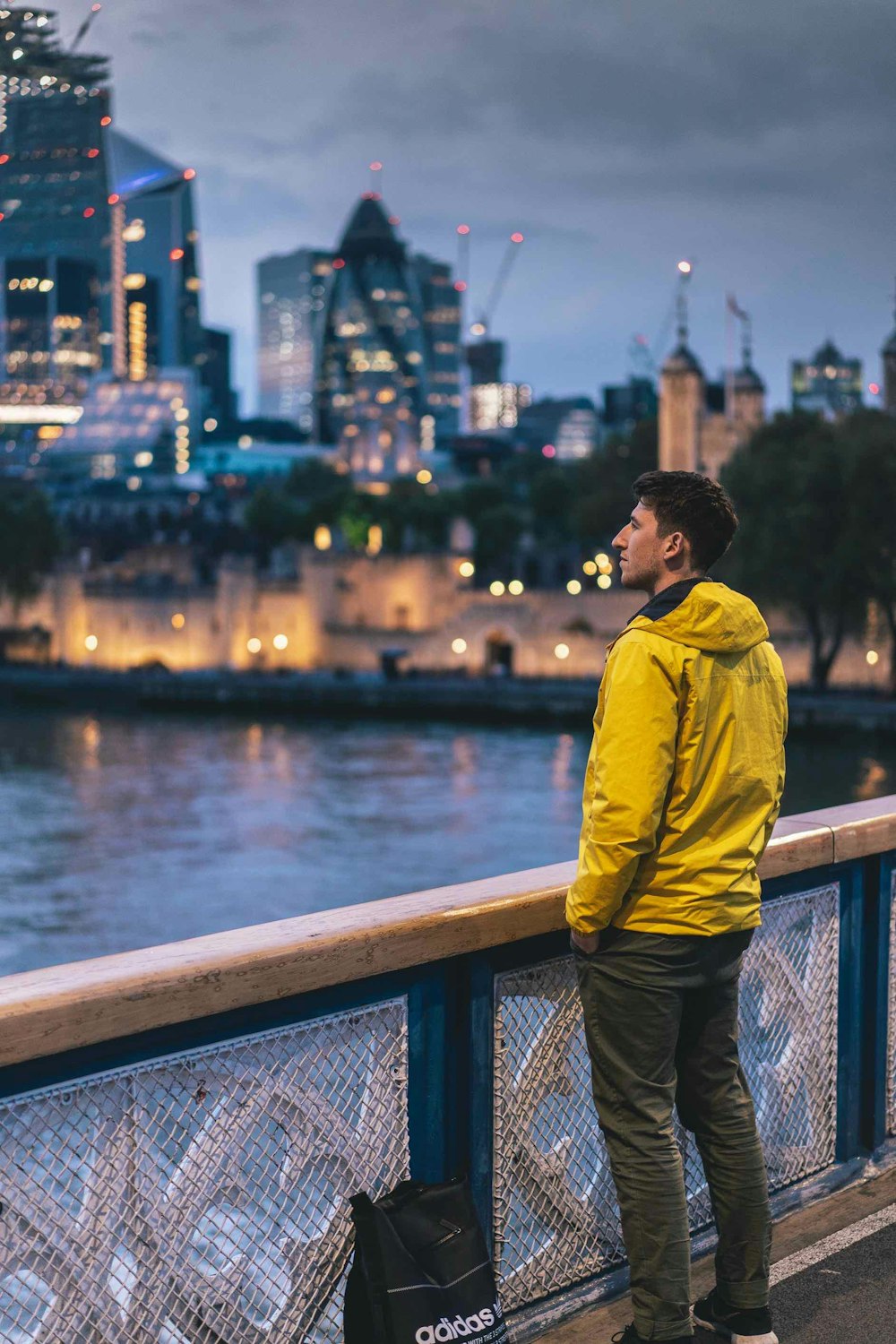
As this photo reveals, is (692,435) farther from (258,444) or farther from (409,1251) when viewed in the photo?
(258,444)

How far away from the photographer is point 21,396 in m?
190

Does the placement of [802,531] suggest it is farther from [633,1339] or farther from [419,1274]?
[419,1274]

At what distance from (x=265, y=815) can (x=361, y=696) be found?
22.2m

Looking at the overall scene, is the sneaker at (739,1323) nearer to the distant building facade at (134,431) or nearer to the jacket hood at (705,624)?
the jacket hood at (705,624)

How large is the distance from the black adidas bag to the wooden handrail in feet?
1.57

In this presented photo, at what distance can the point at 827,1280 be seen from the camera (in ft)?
13.5

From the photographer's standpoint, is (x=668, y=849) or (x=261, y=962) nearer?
(x=261, y=962)

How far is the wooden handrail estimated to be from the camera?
299 cm

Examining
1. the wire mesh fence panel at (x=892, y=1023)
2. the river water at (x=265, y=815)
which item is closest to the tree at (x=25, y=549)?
the river water at (x=265, y=815)

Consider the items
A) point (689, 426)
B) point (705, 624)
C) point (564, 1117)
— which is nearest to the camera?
point (705, 624)

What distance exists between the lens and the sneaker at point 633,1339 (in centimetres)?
360

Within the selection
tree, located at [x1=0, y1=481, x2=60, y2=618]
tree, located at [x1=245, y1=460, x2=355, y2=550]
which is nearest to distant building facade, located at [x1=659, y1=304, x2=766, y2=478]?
tree, located at [x1=245, y1=460, x2=355, y2=550]

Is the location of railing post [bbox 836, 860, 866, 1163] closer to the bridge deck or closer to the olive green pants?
the bridge deck

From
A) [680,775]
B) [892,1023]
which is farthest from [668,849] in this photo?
[892,1023]
